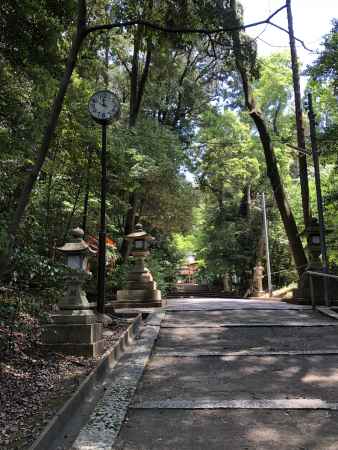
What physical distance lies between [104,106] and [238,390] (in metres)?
5.27

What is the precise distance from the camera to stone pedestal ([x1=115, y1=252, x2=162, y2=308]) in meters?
11.0

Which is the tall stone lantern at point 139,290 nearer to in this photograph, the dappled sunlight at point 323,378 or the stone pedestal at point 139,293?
the stone pedestal at point 139,293

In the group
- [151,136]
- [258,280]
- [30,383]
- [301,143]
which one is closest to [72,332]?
[30,383]

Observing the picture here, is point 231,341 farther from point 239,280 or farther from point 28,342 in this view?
point 239,280

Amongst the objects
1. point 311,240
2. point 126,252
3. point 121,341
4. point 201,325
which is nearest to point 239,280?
point 126,252

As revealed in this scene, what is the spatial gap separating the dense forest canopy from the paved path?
1909 millimetres

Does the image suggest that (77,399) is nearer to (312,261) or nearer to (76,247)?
(76,247)

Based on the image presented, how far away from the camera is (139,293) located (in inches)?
440

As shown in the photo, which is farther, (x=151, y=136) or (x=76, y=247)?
(x=151, y=136)

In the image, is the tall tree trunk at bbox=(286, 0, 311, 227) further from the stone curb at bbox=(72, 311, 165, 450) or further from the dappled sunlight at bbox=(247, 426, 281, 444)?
the dappled sunlight at bbox=(247, 426, 281, 444)

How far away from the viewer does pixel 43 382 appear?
427 cm

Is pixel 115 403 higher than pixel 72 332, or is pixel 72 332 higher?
pixel 72 332

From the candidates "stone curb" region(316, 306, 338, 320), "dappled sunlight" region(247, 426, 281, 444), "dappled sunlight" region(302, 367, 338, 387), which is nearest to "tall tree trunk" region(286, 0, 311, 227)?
"stone curb" region(316, 306, 338, 320)

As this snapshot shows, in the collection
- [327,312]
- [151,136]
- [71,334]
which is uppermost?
[151,136]
